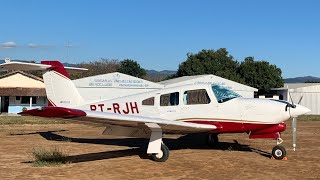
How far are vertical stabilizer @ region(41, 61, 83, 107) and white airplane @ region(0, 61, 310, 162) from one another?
3.53 ft

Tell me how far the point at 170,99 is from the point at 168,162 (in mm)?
2278

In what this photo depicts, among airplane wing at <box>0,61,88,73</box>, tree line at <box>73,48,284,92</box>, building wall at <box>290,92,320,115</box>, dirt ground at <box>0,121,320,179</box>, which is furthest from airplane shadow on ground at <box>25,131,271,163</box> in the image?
tree line at <box>73,48,284,92</box>

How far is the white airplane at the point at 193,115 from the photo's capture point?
1098cm

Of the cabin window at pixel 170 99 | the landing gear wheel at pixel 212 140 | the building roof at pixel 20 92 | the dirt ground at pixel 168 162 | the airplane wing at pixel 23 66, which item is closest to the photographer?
the dirt ground at pixel 168 162

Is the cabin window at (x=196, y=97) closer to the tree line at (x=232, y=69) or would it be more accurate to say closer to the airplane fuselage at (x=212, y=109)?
the airplane fuselage at (x=212, y=109)

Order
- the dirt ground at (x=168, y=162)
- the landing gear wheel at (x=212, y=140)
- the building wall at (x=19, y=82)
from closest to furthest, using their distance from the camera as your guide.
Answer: the dirt ground at (x=168, y=162) → the landing gear wheel at (x=212, y=140) → the building wall at (x=19, y=82)

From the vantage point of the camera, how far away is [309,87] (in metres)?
52.0

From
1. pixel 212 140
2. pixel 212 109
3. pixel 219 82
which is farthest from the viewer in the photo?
pixel 219 82

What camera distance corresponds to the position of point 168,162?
1091cm

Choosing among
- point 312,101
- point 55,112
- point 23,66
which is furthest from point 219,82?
point 55,112

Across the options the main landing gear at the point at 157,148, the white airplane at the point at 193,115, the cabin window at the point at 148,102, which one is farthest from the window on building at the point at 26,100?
the main landing gear at the point at 157,148

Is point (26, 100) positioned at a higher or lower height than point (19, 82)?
lower

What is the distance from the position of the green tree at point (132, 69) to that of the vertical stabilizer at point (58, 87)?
7124 centimetres

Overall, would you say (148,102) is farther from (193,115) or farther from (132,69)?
(132,69)
